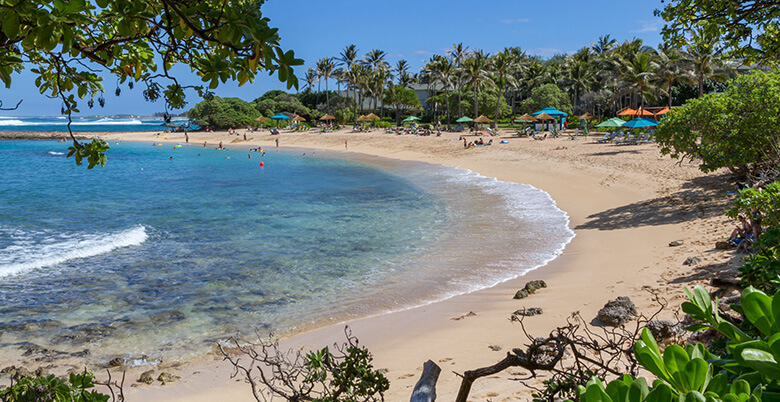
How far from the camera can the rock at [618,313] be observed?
272 inches

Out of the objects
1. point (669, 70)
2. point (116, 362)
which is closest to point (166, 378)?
point (116, 362)

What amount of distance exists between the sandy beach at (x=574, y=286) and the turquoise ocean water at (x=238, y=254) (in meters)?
0.67

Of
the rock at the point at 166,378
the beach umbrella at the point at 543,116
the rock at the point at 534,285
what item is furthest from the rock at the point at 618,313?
the beach umbrella at the point at 543,116

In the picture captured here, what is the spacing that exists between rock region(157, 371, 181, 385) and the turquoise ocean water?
0.61m

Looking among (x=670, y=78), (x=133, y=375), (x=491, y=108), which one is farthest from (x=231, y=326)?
(x=491, y=108)

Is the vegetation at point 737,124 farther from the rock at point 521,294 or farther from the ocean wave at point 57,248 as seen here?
the ocean wave at point 57,248

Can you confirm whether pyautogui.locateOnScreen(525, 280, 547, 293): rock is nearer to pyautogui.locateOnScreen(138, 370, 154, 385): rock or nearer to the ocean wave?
pyautogui.locateOnScreen(138, 370, 154, 385): rock

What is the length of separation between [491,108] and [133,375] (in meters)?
57.8

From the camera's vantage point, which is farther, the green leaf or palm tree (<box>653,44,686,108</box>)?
palm tree (<box>653,44,686,108</box>)

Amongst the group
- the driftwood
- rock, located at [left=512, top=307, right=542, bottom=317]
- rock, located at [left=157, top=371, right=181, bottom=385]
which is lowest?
rock, located at [left=157, top=371, right=181, bottom=385]

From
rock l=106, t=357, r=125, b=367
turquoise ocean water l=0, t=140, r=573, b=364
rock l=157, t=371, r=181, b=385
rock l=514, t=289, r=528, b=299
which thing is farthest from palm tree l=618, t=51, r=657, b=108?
rock l=106, t=357, r=125, b=367

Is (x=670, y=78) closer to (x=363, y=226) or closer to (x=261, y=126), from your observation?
(x=363, y=226)

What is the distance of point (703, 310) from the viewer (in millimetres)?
1531

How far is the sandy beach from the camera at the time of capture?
20.9 feet
